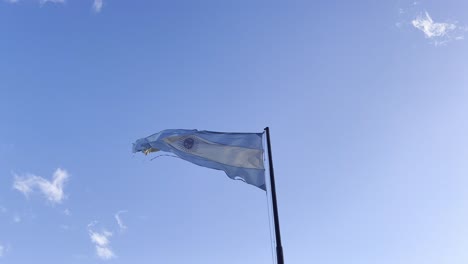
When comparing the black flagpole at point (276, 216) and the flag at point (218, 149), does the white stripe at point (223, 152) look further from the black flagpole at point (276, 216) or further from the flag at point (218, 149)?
the black flagpole at point (276, 216)

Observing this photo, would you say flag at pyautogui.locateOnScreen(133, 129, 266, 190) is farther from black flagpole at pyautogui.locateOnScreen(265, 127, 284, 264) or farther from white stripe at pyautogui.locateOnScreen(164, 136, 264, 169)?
black flagpole at pyautogui.locateOnScreen(265, 127, 284, 264)

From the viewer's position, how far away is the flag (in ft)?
52.3

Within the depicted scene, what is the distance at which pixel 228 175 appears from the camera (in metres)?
16.5

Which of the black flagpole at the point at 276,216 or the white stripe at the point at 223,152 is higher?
the white stripe at the point at 223,152

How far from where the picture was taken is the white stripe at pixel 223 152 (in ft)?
52.6

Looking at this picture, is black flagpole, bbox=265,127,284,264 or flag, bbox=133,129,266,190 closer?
black flagpole, bbox=265,127,284,264

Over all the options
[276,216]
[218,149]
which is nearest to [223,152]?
[218,149]

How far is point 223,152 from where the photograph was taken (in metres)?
16.9

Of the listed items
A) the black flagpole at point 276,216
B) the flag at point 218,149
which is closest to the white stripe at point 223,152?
the flag at point 218,149

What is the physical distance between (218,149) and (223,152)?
0.25 m

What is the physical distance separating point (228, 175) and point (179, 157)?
2370mm

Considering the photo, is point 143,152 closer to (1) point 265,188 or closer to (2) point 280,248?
(1) point 265,188

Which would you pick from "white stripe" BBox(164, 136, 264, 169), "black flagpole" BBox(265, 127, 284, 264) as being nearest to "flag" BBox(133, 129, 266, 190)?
"white stripe" BBox(164, 136, 264, 169)

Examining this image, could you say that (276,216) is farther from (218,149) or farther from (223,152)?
(218,149)
